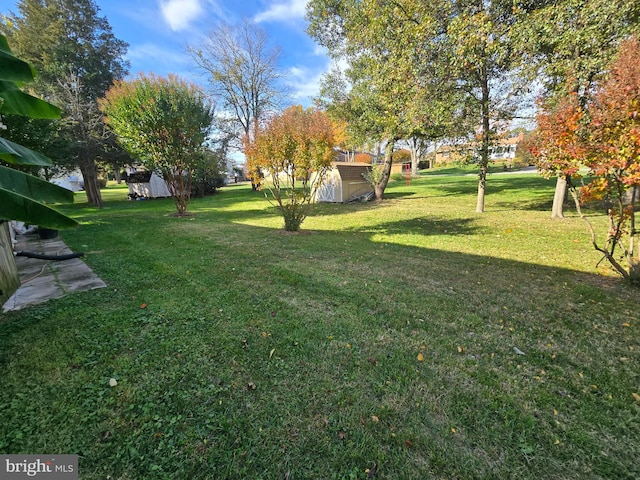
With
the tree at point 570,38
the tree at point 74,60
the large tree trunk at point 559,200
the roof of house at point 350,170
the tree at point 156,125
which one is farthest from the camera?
the roof of house at point 350,170

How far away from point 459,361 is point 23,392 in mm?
3657

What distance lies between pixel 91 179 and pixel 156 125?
384 inches

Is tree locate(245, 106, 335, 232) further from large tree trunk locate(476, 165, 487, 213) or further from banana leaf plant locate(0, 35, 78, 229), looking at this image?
large tree trunk locate(476, 165, 487, 213)

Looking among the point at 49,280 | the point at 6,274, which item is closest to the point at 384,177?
the point at 49,280

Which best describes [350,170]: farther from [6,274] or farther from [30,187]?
[30,187]

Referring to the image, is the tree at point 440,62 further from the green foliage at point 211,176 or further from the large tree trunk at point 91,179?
the large tree trunk at point 91,179

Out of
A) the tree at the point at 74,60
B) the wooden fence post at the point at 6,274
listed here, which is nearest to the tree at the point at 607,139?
the wooden fence post at the point at 6,274

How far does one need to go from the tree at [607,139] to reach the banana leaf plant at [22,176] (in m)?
5.75

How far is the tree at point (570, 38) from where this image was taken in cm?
646

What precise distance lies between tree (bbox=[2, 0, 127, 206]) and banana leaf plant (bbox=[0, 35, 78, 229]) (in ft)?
48.7

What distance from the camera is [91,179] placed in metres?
16.7

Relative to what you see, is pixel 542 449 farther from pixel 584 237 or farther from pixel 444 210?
pixel 444 210

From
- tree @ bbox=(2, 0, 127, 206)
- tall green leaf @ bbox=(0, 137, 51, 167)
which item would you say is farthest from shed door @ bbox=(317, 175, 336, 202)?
tall green leaf @ bbox=(0, 137, 51, 167)

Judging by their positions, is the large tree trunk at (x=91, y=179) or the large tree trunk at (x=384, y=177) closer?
the large tree trunk at (x=91, y=179)
